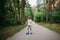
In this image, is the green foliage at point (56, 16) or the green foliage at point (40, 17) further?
the green foliage at point (40, 17)

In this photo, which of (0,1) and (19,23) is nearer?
(0,1)

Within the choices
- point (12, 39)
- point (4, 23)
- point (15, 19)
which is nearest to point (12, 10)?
point (15, 19)

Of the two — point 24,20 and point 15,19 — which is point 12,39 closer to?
point 24,20

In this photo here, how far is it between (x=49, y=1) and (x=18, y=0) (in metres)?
7.03

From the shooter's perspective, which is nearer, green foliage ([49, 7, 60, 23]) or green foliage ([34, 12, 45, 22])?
green foliage ([49, 7, 60, 23])

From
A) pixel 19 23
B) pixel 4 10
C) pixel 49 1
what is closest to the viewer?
pixel 4 10

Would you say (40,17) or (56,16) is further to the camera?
(40,17)

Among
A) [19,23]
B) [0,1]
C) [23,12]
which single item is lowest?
[19,23]

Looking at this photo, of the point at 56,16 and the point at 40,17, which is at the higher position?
the point at 56,16

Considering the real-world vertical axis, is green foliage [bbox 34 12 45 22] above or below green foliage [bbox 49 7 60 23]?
below

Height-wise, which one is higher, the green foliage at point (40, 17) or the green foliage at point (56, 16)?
the green foliage at point (56, 16)

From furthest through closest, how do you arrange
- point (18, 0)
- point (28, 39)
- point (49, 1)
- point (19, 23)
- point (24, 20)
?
point (49, 1), point (18, 0), point (19, 23), point (24, 20), point (28, 39)

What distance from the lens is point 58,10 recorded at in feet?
71.0

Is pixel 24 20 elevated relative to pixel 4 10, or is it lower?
lower
